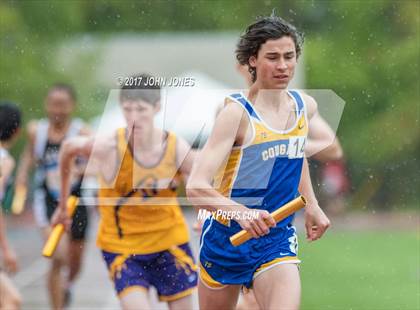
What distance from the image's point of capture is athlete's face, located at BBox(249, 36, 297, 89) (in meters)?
6.25

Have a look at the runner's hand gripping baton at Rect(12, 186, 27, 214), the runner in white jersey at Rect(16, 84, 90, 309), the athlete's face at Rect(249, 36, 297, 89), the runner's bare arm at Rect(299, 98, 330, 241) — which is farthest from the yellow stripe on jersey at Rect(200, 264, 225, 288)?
the runner in white jersey at Rect(16, 84, 90, 309)

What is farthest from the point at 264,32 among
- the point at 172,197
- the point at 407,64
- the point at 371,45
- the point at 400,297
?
the point at 371,45

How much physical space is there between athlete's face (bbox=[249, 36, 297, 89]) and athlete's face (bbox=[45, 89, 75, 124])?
5202 millimetres

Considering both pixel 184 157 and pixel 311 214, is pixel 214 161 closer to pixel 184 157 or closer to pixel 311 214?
pixel 311 214

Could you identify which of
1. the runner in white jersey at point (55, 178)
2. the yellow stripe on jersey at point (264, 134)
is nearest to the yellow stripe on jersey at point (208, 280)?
the yellow stripe on jersey at point (264, 134)

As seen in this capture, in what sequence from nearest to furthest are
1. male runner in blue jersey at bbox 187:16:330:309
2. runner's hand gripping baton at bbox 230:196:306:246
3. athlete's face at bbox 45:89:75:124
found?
runner's hand gripping baton at bbox 230:196:306:246 < male runner in blue jersey at bbox 187:16:330:309 < athlete's face at bbox 45:89:75:124

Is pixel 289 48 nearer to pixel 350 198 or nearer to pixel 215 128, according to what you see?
pixel 215 128

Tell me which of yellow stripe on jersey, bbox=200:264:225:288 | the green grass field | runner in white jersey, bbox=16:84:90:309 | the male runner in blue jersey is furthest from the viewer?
the green grass field

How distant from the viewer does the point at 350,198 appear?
34.2 m

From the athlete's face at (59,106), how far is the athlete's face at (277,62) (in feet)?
17.1

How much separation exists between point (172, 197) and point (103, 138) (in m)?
0.63

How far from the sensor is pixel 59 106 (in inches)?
445

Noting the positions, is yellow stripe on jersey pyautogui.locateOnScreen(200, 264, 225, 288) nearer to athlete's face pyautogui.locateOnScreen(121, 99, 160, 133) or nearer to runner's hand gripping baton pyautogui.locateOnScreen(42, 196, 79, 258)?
athlete's face pyautogui.locateOnScreen(121, 99, 160, 133)

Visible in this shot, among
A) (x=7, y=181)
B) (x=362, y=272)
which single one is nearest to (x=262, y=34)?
(x=7, y=181)
